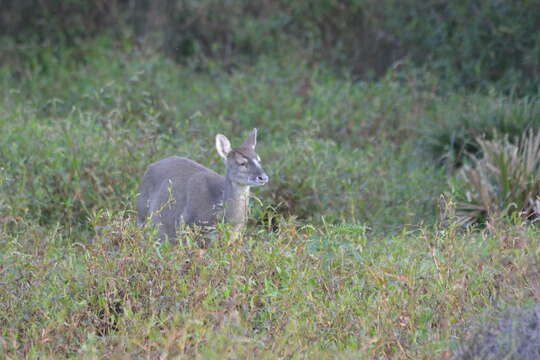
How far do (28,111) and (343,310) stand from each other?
5.49 metres

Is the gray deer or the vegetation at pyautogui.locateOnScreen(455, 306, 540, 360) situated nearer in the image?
the vegetation at pyautogui.locateOnScreen(455, 306, 540, 360)

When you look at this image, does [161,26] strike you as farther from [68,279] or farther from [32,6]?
[68,279]

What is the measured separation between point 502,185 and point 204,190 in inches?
105

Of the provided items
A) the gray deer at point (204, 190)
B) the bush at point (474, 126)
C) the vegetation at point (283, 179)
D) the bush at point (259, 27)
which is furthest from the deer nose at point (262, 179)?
the bush at point (259, 27)

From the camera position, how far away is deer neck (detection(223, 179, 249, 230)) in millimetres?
6957

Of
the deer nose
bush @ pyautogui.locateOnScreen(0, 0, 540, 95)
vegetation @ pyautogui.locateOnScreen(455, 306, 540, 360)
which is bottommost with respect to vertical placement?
bush @ pyautogui.locateOnScreen(0, 0, 540, 95)

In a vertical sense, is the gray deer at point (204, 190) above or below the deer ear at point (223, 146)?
below

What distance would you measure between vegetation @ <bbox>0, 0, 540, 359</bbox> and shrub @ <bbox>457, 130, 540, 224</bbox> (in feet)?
0.06

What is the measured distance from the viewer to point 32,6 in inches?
558

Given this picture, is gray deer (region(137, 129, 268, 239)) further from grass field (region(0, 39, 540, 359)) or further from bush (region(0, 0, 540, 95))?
bush (region(0, 0, 540, 95))

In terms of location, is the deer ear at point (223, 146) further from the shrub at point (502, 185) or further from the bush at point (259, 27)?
the bush at point (259, 27)

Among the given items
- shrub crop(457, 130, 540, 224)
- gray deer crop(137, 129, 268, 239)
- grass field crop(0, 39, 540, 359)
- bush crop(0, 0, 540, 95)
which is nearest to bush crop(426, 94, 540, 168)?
grass field crop(0, 39, 540, 359)

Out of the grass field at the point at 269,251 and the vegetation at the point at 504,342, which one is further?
the grass field at the point at 269,251

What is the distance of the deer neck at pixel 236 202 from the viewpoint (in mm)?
6957
